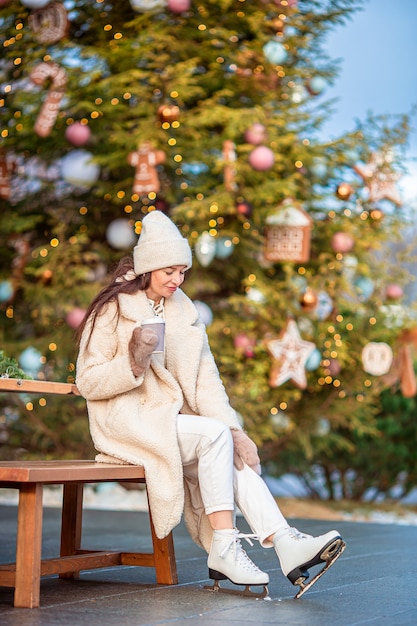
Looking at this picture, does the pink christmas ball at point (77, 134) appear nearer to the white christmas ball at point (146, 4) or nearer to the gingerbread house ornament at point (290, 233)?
the white christmas ball at point (146, 4)

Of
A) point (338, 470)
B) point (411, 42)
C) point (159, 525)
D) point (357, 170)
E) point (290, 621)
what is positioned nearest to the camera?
A: point (290, 621)

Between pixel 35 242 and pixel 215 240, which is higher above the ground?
pixel 215 240

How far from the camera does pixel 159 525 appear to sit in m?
3.33

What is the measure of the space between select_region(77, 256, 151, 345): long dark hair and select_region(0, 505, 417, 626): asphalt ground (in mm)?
851

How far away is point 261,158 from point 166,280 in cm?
347

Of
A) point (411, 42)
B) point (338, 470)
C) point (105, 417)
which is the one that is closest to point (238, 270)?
point (338, 470)

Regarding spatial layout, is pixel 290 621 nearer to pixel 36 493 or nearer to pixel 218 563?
pixel 218 563

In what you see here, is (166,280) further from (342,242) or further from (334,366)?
(334,366)

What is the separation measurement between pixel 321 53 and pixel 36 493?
5746 mm

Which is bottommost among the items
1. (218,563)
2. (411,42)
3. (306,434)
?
(306,434)

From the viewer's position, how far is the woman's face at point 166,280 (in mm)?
3508

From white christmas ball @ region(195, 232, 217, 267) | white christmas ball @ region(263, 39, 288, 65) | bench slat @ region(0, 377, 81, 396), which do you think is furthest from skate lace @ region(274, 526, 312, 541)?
white christmas ball @ region(263, 39, 288, 65)

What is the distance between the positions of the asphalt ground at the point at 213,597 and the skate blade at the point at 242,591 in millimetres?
26

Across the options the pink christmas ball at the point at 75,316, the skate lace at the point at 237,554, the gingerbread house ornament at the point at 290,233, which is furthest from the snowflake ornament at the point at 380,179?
the skate lace at the point at 237,554
